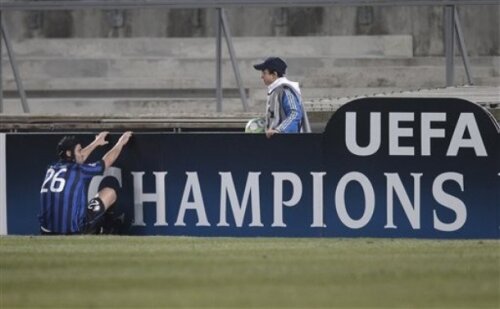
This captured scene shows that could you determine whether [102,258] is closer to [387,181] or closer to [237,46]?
[387,181]

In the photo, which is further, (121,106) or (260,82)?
(260,82)

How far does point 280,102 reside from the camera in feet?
46.8

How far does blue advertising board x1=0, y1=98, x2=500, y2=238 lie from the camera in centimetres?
1378

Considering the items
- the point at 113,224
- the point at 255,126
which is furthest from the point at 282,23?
the point at 113,224

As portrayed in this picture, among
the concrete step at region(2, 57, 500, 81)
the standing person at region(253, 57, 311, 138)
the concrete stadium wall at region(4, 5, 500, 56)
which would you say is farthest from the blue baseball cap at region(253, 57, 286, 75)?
the concrete stadium wall at region(4, 5, 500, 56)

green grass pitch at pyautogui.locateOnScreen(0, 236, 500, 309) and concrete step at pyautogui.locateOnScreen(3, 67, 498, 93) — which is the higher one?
concrete step at pyautogui.locateOnScreen(3, 67, 498, 93)

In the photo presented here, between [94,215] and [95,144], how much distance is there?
0.65 metres

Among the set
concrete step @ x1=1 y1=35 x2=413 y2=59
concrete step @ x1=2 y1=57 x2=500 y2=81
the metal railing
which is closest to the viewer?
the metal railing

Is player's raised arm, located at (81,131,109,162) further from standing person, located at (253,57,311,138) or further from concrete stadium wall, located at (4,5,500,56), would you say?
concrete stadium wall, located at (4,5,500,56)

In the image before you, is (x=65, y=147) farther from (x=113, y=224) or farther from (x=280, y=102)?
(x=280, y=102)

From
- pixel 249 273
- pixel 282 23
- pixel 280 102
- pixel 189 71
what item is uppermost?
pixel 282 23

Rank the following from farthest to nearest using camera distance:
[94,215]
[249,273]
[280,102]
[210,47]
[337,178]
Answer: [210,47] → [94,215] → [280,102] → [337,178] → [249,273]

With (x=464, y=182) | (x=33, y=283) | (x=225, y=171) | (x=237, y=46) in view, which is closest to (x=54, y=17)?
(x=237, y=46)

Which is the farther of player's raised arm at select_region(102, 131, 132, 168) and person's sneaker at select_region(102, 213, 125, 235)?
person's sneaker at select_region(102, 213, 125, 235)
